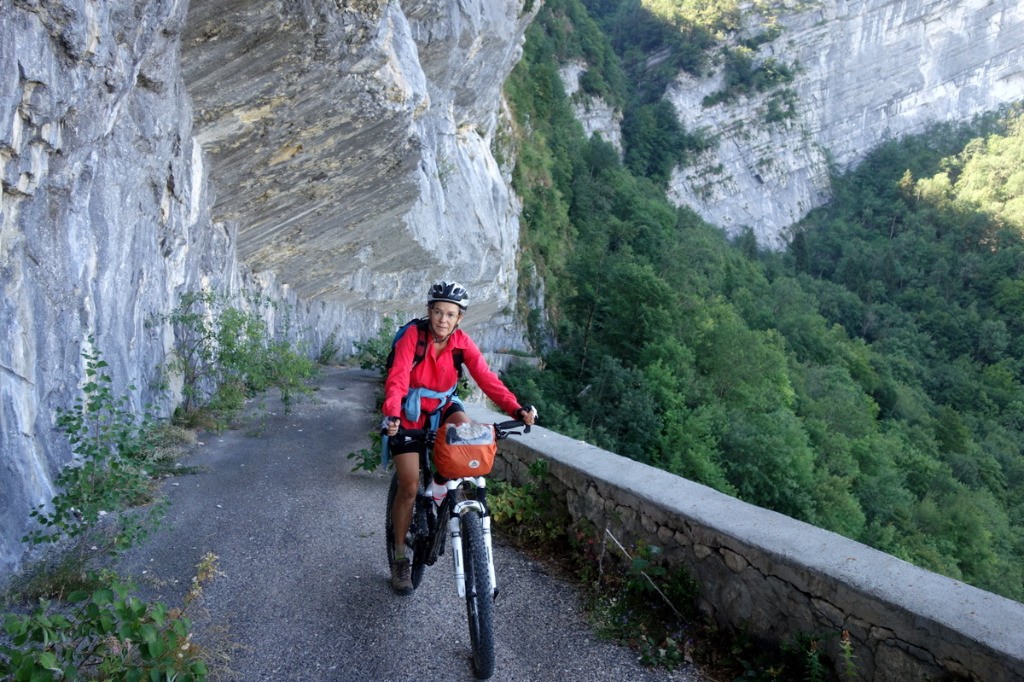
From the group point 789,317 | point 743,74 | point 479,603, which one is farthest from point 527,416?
point 743,74

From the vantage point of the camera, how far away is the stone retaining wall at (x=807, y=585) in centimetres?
247

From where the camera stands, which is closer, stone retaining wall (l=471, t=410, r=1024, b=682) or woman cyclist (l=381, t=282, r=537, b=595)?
stone retaining wall (l=471, t=410, r=1024, b=682)

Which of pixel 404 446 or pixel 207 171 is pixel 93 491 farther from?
pixel 207 171

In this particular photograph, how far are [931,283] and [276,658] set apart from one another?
281 feet

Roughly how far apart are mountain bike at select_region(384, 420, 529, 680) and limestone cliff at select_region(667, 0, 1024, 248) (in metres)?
71.3

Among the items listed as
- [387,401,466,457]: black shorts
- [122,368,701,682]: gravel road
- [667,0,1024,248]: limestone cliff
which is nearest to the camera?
[122,368,701,682]: gravel road

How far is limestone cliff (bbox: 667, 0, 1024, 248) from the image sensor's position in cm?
7619

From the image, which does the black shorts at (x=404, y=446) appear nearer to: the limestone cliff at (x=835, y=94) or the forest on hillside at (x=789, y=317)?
the forest on hillside at (x=789, y=317)

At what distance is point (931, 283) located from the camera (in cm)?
7650

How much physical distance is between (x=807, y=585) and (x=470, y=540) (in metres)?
1.36

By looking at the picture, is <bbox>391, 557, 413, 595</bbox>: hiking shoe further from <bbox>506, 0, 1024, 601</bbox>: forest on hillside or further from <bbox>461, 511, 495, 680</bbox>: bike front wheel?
<bbox>506, 0, 1024, 601</bbox>: forest on hillside

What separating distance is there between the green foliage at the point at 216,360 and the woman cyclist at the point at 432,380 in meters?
5.20

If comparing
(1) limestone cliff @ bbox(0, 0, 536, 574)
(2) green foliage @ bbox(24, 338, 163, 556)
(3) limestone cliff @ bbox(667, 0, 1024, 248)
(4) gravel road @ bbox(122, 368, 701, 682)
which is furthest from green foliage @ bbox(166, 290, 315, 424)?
(3) limestone cliff @ bbox(667, 0, 1024, 248)

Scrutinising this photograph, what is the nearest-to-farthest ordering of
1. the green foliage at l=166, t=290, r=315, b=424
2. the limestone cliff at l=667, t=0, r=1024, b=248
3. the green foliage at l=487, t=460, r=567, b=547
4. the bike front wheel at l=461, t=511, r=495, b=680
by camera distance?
1. the bike front wheel at l=461, t=511, r=495, b=680
2. the green foliage at l=487, t=460, r=567, b=547
3. the green foliage at l=166, t=290, r=315, b=424
4. the limestone cliff at l=667, t=0, r=1024, b=248
